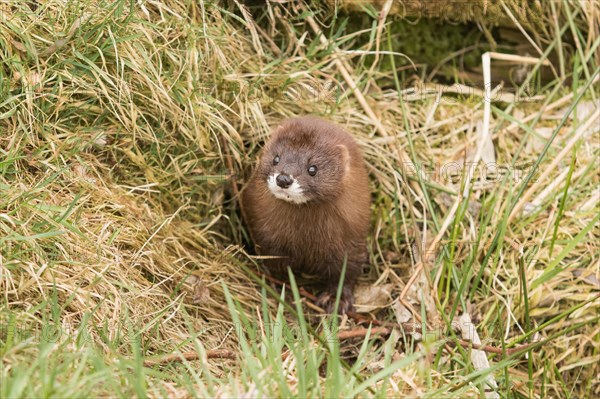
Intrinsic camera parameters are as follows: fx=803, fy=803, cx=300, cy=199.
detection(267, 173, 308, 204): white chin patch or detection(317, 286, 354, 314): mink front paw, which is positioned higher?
detection(267, 173, 308, 204): white chin patch

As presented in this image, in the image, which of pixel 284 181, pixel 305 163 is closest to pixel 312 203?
pixel 305 163

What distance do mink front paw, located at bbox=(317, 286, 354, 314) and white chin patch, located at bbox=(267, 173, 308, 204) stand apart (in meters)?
0.88

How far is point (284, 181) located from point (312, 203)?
1.26 ft

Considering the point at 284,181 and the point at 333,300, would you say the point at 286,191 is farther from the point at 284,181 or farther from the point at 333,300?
the point at 333,300

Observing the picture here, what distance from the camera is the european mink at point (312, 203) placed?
443cm

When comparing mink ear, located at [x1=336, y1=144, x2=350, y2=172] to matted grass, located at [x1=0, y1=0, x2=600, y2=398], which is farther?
mink ear, located at [x1=336, y1=144, x2=350, y2=172]

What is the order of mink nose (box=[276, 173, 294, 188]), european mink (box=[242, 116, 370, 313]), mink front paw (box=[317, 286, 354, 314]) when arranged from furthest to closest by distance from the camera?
1. mink front paw (box=[317, 286, 354, 314])
2. european mink (box=[242, 116, 370, 313])
3. mink nose (box=[276, 173, 294, 188])

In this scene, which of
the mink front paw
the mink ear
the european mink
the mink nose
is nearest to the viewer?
the mink nose

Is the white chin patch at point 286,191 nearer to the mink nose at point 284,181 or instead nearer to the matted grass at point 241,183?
the mink nose at point 284,181

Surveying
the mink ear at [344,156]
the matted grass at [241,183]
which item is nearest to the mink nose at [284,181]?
the mink ear at [344,156]

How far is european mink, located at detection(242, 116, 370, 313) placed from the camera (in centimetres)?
443

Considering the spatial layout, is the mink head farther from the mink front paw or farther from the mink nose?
the mink front paw

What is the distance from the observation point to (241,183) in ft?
16.6

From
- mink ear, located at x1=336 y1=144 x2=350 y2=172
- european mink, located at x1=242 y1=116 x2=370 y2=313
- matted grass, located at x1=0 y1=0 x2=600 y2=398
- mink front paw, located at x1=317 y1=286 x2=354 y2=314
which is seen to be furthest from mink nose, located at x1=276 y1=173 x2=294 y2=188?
mink front paw, located at x1=317 y1=286 x2=354 y2=314
